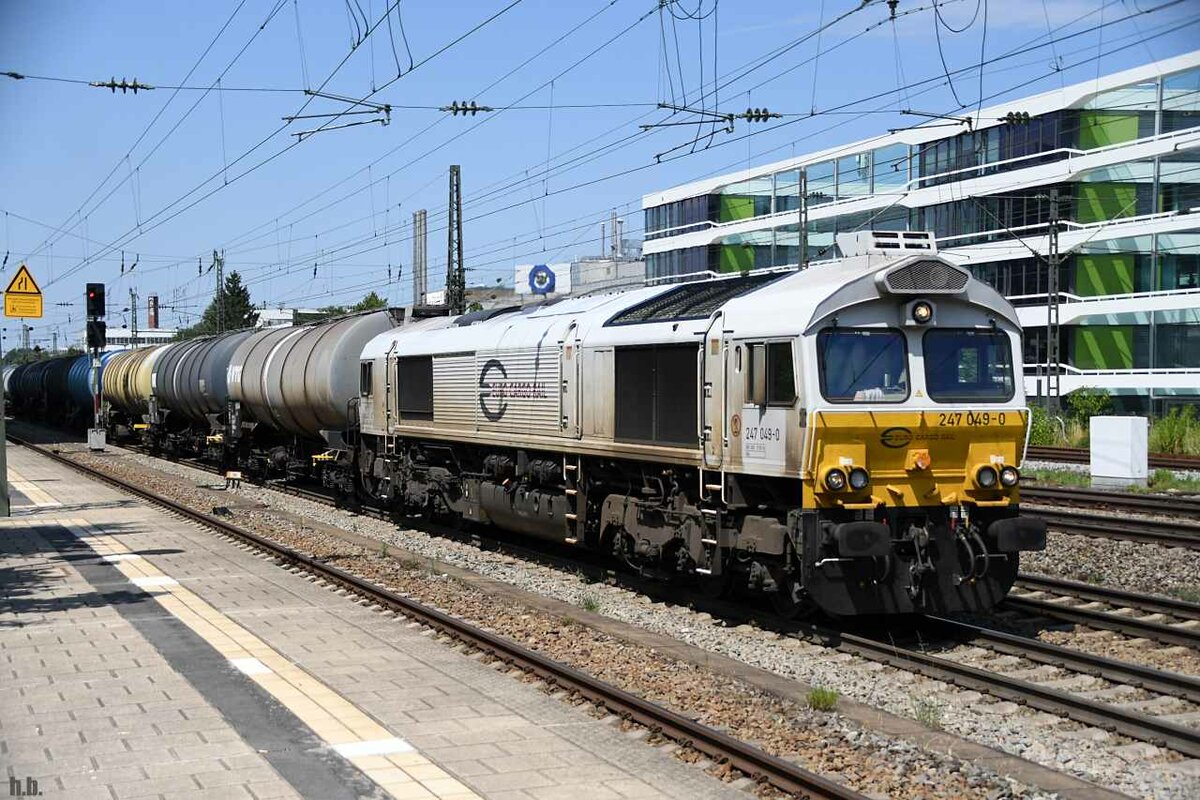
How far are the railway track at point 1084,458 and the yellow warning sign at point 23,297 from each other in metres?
22.1

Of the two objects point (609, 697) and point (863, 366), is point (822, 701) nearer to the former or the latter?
point (609, 697)

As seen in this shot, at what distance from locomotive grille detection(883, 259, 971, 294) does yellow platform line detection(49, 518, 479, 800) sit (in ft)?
20.3

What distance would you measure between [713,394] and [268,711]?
558cm

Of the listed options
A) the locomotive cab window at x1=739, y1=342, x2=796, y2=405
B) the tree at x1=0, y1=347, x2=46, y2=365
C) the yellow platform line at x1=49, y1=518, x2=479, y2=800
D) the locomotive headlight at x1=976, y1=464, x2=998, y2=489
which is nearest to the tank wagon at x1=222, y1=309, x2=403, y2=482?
the yellow platform line at x1=49, y1=518, x2=479, y2=800

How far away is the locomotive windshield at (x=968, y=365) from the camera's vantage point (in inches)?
458

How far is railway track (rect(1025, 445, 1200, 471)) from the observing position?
1105 inches

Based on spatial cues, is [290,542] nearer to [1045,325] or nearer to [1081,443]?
[1081,443]

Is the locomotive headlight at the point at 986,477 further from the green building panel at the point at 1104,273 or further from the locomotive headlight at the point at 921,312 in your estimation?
the green building panel at the point at 1104,273

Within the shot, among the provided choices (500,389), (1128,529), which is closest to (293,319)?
(500,389)

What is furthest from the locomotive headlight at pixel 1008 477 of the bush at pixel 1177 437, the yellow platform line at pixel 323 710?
the bush at pixel 1177 437

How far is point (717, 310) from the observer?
41.0ft

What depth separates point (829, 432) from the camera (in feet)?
36.0

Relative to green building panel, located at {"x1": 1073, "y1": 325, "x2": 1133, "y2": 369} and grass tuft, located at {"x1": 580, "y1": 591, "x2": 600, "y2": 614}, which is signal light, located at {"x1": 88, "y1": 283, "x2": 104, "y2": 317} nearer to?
grass tuft, located at {"x1": 580, "y1": 591, "x2": 600, "y2": 614}

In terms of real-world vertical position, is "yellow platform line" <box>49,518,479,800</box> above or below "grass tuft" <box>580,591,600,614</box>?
above
